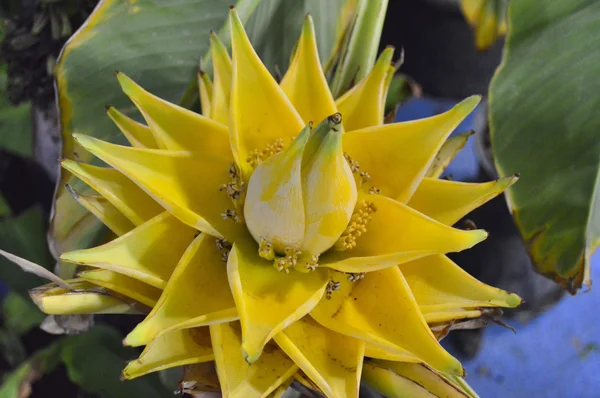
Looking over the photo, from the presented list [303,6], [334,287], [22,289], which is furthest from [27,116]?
[334,287]

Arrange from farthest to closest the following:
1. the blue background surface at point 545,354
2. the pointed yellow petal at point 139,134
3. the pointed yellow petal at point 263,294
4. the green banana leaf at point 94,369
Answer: the blue background surface at point 545,354 < the green banana leaf at point 94,369 < the pointed yellow petal at point 139,134 < the pointed yellow petal at point 263,294

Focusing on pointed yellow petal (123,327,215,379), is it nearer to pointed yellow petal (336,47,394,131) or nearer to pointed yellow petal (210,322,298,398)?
pointed yellow petal (210,322,298,398)

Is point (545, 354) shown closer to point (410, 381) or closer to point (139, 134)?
point (410, 381)

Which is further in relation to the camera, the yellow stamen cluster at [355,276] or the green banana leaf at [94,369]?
the green banana leaf at [94,369]

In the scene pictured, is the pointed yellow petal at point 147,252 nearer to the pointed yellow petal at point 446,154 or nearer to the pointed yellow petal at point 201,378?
the pointed yellow petal at point 201,378

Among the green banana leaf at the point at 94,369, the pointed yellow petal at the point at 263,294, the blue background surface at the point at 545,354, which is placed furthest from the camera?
the blue background surface at the point at 545,354

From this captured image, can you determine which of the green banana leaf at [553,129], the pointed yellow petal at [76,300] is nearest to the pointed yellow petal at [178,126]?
the pointed yellow petal at [76,300]

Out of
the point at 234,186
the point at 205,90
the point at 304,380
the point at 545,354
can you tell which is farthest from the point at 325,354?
the point at 545,354
